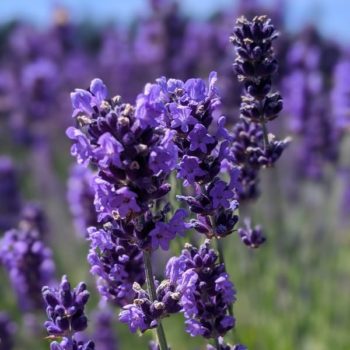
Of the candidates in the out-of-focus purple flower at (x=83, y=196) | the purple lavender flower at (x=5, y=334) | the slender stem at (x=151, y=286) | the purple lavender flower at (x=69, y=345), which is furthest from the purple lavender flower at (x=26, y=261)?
the slender stem at (x=151, y=286)

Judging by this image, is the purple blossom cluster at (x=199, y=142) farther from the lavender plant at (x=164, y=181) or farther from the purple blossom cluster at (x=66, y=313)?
the purple blossom cluster at (x=66, y=313)

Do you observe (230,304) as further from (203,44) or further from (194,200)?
(203,44)

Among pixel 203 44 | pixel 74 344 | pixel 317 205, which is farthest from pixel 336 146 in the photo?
pixel 74 344

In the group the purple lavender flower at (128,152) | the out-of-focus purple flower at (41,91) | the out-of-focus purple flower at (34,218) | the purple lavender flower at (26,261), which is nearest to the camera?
the purple lavender flower at (128,152)

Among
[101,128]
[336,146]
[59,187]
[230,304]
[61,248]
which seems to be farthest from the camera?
[59,187]

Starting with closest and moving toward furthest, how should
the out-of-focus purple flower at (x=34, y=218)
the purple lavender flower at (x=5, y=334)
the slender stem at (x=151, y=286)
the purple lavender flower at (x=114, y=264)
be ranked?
the slender stem at (x=151, y=286), the purple lavender flower at (x=114, y=264), the purple lavender flower at (x=5, y=334), the out-of-focus purple flower at (x=34, y=218)

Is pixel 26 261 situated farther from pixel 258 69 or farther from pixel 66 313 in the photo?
pixel 258 69

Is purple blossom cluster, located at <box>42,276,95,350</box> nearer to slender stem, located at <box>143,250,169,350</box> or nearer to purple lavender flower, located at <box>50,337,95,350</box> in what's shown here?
purple lavender flower, located at <box>50,337,95,350</box>

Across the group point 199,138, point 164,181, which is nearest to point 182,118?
point 199,138
